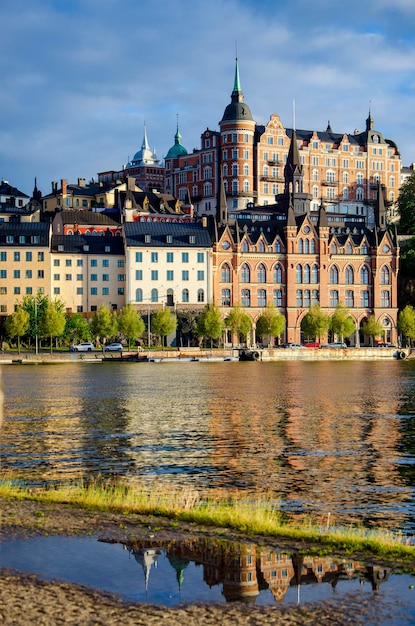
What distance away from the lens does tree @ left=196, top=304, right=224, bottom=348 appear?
132625mm

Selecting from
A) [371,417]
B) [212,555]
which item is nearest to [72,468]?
[212,555]

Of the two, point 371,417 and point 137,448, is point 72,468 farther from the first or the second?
point 371,417

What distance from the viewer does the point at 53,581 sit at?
16.1 metres

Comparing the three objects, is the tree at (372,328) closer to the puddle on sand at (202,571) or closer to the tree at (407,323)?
the tree at (407,323)

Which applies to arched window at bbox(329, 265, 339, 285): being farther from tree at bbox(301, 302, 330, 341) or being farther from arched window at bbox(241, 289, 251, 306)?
arched window at bbox(241, 289, 251, 306)

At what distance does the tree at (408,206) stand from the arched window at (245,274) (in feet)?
126

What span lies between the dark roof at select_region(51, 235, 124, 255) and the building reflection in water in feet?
392

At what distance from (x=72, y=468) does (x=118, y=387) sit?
42.0 metres

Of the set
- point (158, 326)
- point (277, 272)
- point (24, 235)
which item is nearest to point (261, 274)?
point (277, 272)

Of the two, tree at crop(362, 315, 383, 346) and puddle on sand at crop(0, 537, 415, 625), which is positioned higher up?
tree at crop(362, 315, 383, 346)

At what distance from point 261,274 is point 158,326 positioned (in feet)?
78.1

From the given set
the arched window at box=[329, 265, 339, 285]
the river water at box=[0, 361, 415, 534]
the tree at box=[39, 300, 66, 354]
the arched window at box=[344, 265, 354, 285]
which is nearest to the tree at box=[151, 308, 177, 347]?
the tree at box=[39, 300, 66, 354]

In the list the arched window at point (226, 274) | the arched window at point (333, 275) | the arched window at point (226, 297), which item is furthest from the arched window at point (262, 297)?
the arched window at point (333, 275)

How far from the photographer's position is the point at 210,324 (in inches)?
5221
